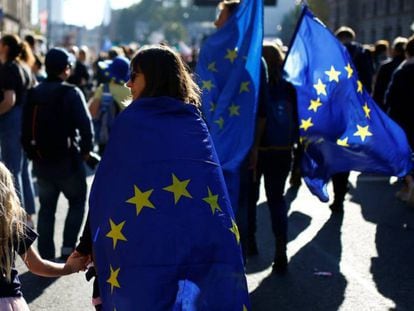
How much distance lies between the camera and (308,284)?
614 cm

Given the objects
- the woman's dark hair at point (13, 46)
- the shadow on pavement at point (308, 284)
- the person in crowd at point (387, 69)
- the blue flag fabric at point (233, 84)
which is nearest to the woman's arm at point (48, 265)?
the shadow on pavement at point (308, 284)

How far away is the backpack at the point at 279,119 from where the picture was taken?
6.30 metres

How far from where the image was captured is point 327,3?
8438 cm

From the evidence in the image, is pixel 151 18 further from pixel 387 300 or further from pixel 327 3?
pixel 387 300

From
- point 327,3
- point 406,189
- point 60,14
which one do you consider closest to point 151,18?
point 60,14

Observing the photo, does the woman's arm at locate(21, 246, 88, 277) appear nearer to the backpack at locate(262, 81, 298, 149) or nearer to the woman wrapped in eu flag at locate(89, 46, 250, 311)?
the woman wrapped in eu flag at locate(89, 46, 250, 311)

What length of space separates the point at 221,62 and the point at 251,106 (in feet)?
1.48

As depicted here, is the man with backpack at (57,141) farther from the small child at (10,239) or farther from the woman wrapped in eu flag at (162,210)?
the small child at (10,239)

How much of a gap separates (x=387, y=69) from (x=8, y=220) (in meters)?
8.43

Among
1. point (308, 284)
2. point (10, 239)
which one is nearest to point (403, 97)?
point (308, 284)

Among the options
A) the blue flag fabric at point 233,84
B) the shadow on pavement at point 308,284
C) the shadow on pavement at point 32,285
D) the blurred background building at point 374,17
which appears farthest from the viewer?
the blurred background building at point 374,17

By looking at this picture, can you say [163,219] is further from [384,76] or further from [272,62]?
[384,76]

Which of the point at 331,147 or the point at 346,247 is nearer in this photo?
the point at 331,147

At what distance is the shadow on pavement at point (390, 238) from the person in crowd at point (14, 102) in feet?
11.2
